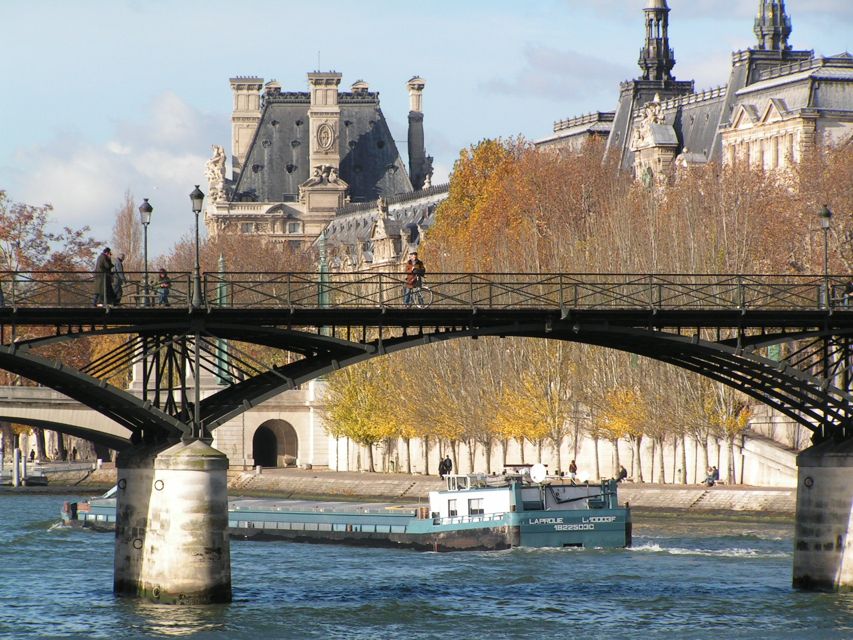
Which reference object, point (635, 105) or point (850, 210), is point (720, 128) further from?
point (850, 210)

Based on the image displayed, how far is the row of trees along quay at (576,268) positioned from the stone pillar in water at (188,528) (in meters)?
42.3

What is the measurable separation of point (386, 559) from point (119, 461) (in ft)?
76.2

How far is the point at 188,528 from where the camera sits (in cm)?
5509

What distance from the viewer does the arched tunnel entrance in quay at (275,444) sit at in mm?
148000

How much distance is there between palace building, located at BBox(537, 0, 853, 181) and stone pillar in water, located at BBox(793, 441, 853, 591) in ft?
187

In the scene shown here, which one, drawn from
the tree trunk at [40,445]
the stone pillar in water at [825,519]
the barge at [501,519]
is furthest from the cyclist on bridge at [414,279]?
the tree trunk at [40,445]

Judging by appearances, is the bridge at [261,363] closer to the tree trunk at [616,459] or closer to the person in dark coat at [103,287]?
the person in dark coat at [103,287]

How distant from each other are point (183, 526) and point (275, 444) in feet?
319

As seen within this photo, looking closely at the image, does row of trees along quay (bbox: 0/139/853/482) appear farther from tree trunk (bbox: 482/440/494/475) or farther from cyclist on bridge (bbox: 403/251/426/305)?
cyclist on bridge (bbox: 403/251/426/305)

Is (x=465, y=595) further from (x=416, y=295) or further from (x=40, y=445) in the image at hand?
(x=40, y=445)

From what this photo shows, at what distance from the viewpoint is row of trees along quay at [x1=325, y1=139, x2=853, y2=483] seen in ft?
316

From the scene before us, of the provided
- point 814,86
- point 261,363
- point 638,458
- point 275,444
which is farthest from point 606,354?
point 275,444

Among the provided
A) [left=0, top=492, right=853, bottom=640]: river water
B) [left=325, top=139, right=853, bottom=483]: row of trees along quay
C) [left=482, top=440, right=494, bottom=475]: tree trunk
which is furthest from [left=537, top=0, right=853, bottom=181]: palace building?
[left=0, top=492, right=853, bottom=640]: river water

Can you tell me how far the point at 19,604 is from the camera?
6091 cm
